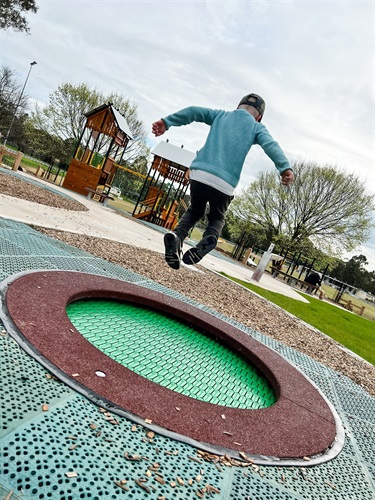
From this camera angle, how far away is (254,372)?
3.66 m

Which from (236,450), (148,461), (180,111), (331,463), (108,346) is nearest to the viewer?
(148,461)

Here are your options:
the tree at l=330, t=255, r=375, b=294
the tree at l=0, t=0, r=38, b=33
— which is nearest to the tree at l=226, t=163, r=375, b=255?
the tree at l=0, t=0, r=38, b=33

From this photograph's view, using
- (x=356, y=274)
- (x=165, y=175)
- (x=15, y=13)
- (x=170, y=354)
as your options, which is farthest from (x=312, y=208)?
(x=356, y=274)

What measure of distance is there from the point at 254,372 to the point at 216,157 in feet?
7.10

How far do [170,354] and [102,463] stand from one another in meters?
1.75

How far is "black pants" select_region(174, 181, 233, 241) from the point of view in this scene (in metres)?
3.33

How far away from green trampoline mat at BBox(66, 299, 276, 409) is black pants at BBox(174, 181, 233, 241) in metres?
1.04

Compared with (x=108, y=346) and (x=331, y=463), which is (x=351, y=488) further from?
(x=108, y=346)

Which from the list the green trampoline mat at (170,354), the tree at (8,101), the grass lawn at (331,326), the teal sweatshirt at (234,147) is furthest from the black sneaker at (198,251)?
the tree at (8,101)

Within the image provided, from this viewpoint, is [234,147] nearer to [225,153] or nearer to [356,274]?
[225,153]

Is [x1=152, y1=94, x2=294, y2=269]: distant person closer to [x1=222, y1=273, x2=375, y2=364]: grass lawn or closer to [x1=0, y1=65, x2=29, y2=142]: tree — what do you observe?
[x1=222, y1=273, x2=375, y2=364]: grass lawn

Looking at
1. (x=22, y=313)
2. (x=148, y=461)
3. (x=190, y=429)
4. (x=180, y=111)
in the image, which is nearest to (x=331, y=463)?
(x=190, y=429)

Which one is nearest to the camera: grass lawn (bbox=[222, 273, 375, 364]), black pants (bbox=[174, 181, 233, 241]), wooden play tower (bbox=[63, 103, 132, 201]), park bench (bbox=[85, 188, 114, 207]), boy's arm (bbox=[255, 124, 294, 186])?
boy's arm (bbox=[255, 124, 294, 186])

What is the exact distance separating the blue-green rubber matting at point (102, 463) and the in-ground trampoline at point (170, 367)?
0.09 meters
